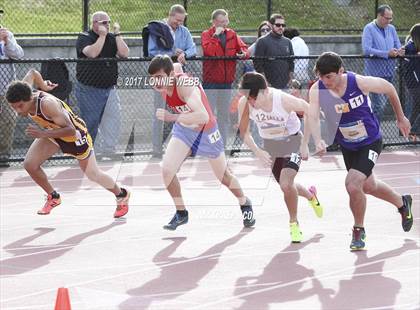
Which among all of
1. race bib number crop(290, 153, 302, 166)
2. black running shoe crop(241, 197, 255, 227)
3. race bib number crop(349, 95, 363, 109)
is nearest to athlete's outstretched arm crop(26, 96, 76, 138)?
black running shoe crop(241, 197, 255, 227)

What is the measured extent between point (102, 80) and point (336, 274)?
277 inches

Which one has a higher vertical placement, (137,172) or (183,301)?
(183,301)

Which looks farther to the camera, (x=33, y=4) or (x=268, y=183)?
(x=33, y=4)

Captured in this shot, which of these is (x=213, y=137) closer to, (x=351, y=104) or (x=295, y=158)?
(x=295, y=158)

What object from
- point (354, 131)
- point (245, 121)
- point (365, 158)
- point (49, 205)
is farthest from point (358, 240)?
point (49, 205)

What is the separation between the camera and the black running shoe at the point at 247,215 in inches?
448

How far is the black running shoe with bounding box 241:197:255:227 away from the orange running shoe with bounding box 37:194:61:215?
6.69 feet

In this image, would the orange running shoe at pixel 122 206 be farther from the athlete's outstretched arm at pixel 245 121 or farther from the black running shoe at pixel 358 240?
the black running shoe at pixel 358 240

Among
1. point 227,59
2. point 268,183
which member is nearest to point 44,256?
point 268,183

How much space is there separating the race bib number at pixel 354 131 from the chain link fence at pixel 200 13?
8.36 meters

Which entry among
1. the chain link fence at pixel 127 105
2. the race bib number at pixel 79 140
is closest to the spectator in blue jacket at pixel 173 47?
the chain link fence at pixel 127 105

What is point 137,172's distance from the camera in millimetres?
15039

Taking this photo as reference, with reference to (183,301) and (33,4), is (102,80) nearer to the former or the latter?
(33,4)

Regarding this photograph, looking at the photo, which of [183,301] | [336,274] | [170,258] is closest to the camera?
[183,301]
